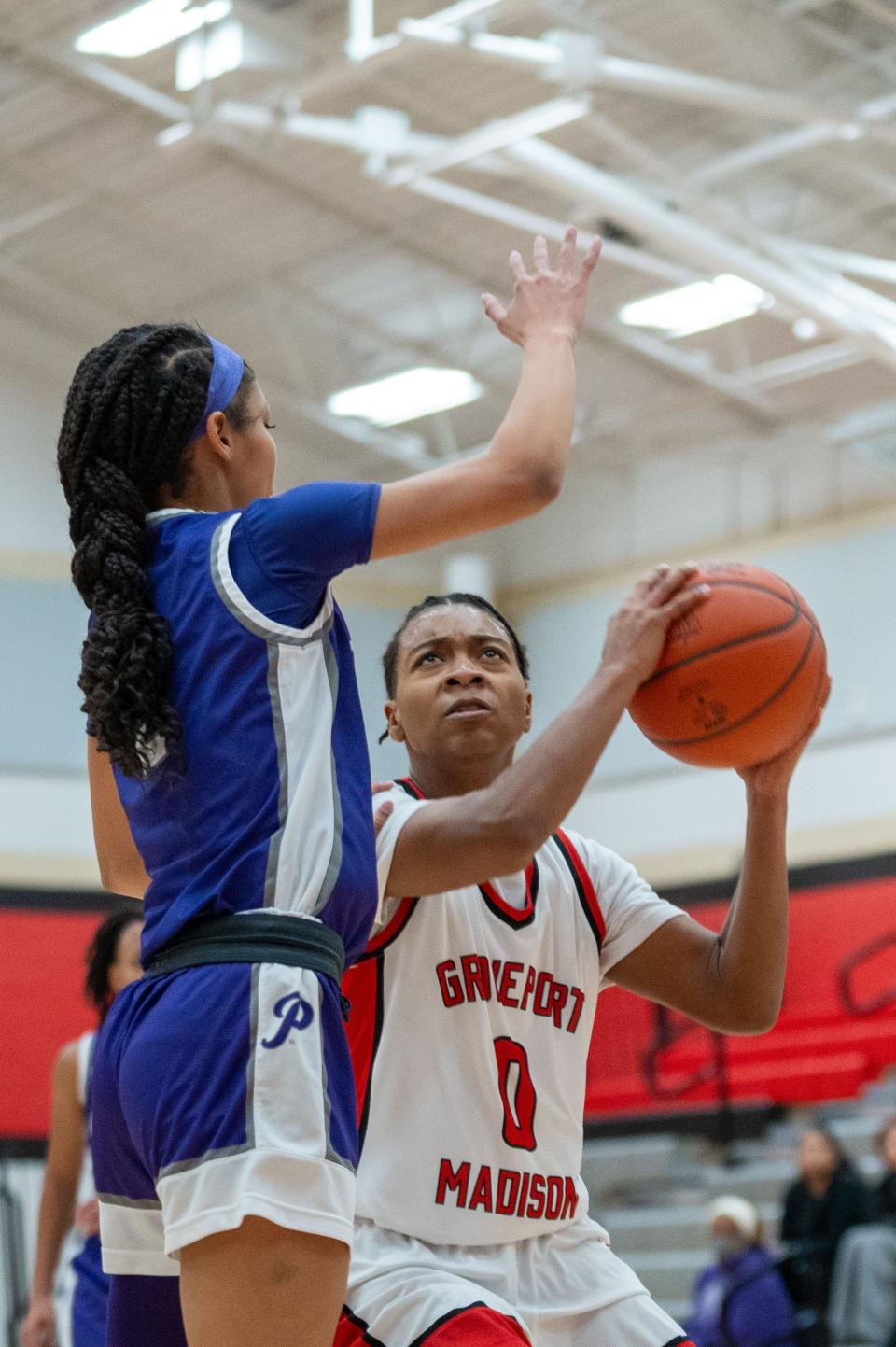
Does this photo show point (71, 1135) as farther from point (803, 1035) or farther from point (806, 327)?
point (803, 1035)

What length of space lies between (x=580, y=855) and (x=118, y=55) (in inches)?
412

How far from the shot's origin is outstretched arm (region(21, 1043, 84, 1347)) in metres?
5.42

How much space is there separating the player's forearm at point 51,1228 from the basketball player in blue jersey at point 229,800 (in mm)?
2996

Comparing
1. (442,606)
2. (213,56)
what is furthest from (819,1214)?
(442,606)

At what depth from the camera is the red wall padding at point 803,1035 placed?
15398 mm

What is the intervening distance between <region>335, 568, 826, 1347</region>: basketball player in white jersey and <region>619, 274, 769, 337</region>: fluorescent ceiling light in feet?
39.0

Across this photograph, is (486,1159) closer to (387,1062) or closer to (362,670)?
(387,1062)

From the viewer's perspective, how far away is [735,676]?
3000 mm

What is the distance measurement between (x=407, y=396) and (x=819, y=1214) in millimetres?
8781

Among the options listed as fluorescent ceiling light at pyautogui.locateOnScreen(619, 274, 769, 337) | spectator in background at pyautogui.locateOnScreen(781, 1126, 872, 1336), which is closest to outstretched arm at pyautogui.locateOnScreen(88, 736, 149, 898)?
spectator in background at pyautogui.locateOnScreen(781, 1126, 872, 1336)

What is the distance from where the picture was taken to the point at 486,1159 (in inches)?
123

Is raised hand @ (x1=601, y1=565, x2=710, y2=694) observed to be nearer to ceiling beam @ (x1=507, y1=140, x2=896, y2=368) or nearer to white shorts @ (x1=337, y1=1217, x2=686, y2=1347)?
white shorts @ (x1=337, y1=1217, x2=686, y2=1347)

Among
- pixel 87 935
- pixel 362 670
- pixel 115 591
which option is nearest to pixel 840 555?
pixel 362 670

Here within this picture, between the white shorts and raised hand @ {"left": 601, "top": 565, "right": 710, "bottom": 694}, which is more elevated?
raised hand @ {"left": 601, "top": 565, "right": 710, "bottom": 694}
